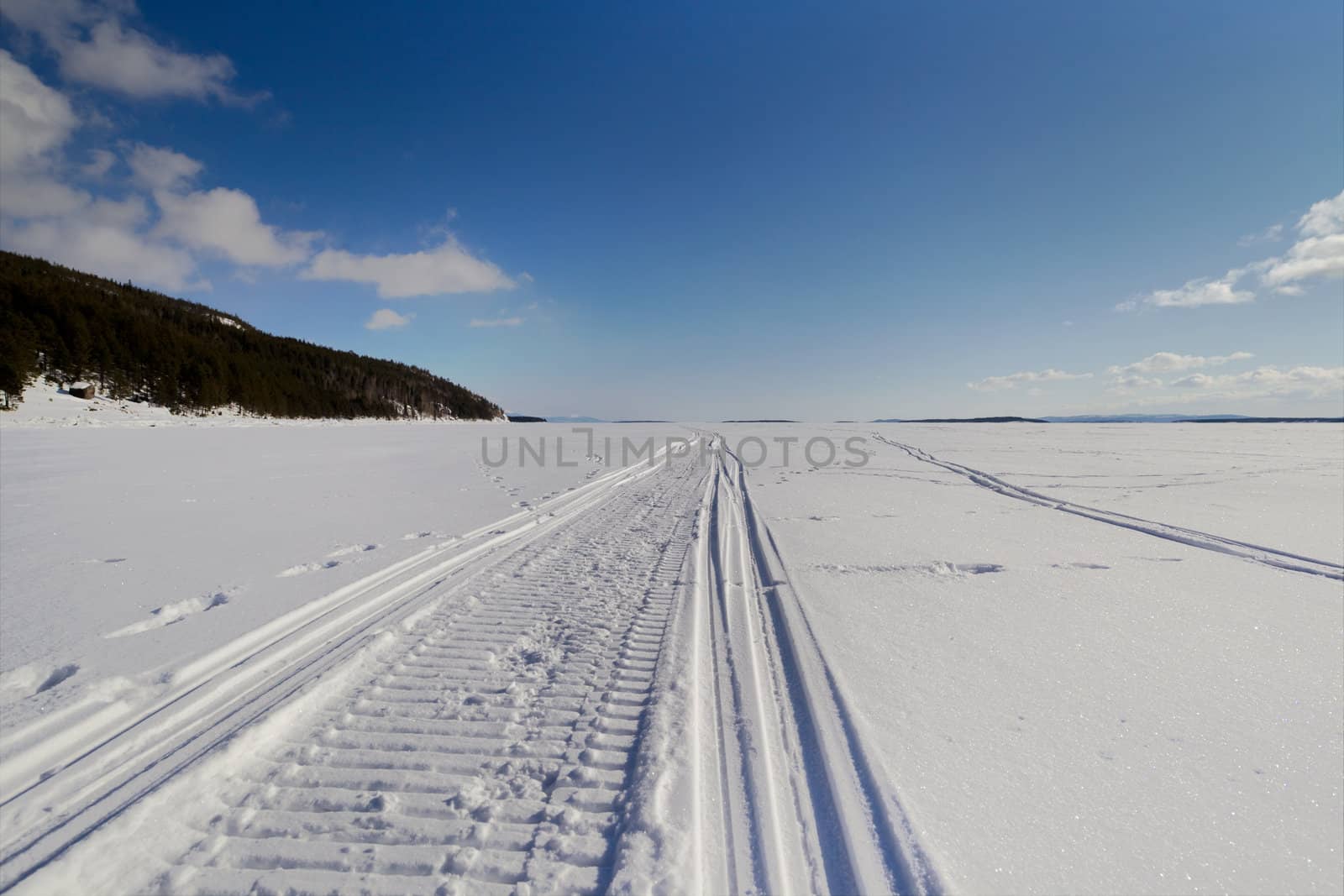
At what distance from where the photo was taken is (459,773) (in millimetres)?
2244

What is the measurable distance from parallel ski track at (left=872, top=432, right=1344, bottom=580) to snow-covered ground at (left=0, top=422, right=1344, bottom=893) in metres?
0.07

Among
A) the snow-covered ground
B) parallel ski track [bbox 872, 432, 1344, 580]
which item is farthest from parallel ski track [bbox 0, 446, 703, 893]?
parallel ski track [bbox 872, 432, 1344, 580]

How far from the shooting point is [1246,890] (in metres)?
1.69

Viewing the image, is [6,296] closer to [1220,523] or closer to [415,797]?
[415,797]

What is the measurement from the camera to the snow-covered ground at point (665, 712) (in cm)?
182

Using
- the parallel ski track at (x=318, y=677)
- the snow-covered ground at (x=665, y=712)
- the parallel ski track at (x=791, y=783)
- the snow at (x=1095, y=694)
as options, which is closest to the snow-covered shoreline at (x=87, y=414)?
the snow-covered ground at (x=665, y=712)

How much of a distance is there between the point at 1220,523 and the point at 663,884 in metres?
9.46

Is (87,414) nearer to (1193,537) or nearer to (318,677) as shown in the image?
(318,677)

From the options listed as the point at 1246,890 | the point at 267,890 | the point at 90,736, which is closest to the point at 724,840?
the point at 267,890

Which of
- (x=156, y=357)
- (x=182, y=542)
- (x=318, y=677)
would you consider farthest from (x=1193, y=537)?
(x=156, y=357)

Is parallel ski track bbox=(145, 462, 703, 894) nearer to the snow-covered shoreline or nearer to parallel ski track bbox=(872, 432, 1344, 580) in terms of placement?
parallel ski track bbox=(872, 432, 1344, 580)

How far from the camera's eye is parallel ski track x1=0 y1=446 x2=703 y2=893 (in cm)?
198

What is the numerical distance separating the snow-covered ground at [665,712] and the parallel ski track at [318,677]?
2cm

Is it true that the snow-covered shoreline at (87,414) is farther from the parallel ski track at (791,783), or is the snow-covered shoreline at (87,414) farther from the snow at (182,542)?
the parallel ski track at (791,783)
